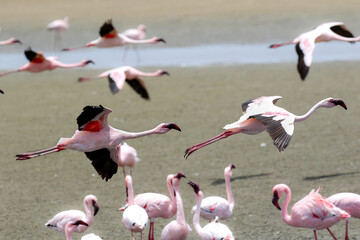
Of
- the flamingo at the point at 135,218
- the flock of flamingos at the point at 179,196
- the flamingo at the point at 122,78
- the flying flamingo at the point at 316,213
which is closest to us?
the flock of flamingos at the point at 179,196

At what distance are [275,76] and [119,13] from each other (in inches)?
308

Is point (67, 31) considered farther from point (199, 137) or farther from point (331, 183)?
point (331, 183)

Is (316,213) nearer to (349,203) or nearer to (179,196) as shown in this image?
(349,203)

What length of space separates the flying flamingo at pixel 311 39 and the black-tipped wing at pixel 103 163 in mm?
1789

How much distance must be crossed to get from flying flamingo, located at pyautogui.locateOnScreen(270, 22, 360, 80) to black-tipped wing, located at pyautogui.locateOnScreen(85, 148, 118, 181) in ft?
5.87

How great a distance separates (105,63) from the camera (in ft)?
50.6

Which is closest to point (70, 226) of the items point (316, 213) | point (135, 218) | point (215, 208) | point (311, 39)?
point (135, 218)

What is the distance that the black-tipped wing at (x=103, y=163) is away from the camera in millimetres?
5953

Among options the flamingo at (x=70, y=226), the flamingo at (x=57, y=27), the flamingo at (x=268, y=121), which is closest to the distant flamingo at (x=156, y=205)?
the flamingo at (x=70, y=226)

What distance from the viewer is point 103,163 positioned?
600 cm

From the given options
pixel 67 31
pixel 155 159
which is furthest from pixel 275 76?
pixel 67 31

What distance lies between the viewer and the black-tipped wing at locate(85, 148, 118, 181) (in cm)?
595

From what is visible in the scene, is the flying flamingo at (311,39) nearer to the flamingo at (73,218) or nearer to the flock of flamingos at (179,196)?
the flock of flamingos at (179,196)

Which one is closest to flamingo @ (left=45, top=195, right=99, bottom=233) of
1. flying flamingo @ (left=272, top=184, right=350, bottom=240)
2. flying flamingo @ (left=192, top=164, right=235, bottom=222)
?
flying flamingo @ (left=192, top=164, right=235, bottom=222)
